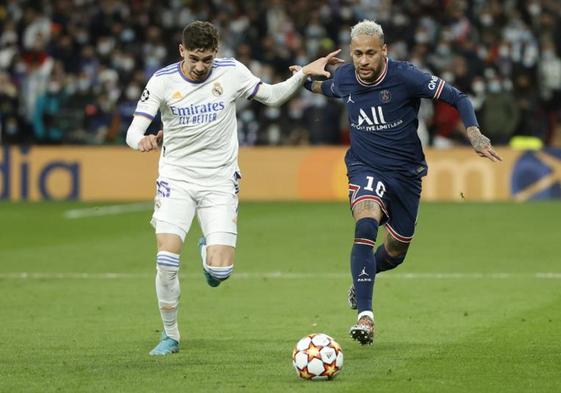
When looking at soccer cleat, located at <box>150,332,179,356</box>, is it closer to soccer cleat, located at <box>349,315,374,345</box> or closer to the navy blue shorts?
soccer cleat, located at <box>349,315,374,345</box>

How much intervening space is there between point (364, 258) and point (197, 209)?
1262 millimetres

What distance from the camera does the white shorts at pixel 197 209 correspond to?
9.05m

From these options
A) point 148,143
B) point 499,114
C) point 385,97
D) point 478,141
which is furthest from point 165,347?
point 499,114

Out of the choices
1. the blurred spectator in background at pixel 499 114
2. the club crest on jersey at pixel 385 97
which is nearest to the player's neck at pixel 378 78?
the club crest on jersey at pixel 385 97

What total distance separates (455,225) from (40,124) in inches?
387

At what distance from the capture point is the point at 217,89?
9273 millimetres

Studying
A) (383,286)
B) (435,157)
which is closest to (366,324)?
(383,286)

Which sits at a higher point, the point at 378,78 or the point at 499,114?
the point at 378,78

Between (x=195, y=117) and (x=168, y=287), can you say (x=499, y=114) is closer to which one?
(x=195, y=117)

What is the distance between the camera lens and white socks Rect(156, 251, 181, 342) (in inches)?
350

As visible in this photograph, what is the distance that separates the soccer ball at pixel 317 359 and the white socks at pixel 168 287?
53.6 inches

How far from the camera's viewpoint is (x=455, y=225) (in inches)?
768

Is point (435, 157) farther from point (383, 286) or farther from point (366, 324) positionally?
point (366, 324)

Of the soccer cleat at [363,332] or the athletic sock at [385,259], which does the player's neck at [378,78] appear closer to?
the athletic sock at [385,259]
